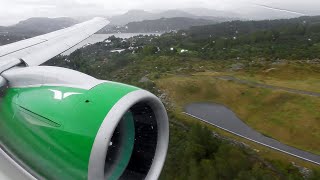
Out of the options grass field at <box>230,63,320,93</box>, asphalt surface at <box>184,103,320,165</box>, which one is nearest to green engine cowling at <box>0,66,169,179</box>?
asphalt surface at <box>184,103,320,165</box>

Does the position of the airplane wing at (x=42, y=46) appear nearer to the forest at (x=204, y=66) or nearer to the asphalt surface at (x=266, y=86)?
the forest at (x=204, y=66)

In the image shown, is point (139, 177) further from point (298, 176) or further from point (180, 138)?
point (180, 138)

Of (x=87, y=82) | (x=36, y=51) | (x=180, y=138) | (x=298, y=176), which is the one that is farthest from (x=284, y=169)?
(x=87, y=82)

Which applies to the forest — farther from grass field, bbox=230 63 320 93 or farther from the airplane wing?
grass field, bbox=230 63 320 93

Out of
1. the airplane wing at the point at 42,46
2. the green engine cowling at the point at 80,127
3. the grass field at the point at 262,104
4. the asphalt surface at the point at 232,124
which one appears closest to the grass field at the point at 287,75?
the grass field at the point at 262,104

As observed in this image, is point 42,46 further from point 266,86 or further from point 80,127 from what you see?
point 266,86

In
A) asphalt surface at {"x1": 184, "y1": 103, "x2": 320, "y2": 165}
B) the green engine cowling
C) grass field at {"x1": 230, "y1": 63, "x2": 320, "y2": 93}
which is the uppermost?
the green engine cowling

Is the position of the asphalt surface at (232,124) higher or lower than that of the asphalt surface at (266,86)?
lower
